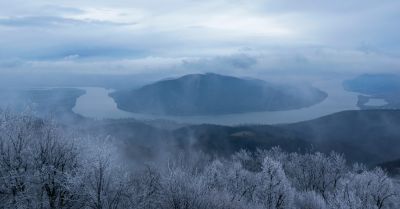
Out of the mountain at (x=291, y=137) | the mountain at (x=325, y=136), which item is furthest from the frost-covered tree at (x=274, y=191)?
the mountain at (x=325, y=136)

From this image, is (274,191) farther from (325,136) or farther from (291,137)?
(325,136)

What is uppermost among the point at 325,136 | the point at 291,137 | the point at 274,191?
the point at 274,191

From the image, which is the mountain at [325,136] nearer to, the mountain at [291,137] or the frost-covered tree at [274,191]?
the mountain at [291,137]

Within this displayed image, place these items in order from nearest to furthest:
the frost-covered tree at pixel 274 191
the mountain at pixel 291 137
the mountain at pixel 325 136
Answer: the frost-covered tree at pixel 274 191, the mountain at pixel 291 137, the mountain at pixel 325 136

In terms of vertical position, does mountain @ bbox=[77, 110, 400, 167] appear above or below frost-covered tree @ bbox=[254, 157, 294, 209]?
below

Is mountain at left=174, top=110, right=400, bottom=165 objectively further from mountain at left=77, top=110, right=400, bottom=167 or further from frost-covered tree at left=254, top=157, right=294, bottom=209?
frost-covered tree at left=254, top=157, right=294, bottom=209

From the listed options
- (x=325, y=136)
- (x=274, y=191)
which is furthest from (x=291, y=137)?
(x=274, y=191)

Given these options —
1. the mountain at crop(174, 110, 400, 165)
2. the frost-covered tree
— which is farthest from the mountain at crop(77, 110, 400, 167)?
the frost-covered tree

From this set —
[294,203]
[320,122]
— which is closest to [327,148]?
[320,122]

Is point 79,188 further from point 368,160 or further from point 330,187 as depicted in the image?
point 368,160

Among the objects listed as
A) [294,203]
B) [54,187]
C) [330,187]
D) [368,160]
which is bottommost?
[368,160]

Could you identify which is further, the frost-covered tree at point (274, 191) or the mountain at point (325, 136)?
the mountain at point (325, 136)
